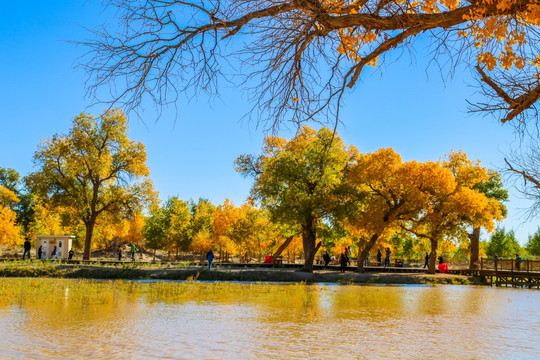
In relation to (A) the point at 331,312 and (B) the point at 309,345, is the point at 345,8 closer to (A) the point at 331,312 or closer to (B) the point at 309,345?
(B) the point at 309,345

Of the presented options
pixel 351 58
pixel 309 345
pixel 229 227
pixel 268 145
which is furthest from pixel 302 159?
pixel 351 58

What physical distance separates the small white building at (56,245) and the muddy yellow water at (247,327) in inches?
873

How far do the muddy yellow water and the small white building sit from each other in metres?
22.2

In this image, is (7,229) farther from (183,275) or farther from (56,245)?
(183,275)

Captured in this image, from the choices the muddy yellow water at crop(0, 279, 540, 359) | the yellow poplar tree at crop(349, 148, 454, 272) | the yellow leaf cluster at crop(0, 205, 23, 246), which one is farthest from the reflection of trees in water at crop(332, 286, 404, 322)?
the yellow leaf cluster at crop(0, 205, 23, 246)

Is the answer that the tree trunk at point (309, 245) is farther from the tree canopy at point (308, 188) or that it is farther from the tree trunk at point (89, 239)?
the tree trunk at point (89, 239)

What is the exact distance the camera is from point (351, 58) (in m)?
5.20

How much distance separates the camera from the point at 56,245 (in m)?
38.8

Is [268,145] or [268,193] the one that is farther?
[268,145]

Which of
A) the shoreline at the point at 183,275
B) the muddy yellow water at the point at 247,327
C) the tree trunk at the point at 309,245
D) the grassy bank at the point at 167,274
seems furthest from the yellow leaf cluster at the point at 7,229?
the muddy yellow water at the point at 247,327

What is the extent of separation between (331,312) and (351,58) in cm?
975

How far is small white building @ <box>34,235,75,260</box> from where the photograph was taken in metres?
38.3

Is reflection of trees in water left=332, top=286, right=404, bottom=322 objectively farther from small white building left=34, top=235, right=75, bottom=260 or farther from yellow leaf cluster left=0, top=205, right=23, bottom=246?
yellow leaf cluster left=0, top=205, right=23, bottom=246

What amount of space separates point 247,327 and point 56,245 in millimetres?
32809
